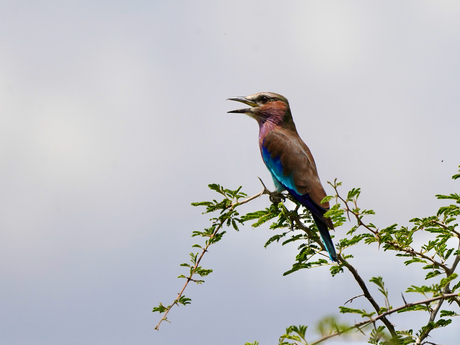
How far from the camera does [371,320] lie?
312 centimetres

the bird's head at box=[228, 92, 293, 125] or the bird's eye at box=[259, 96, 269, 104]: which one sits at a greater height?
the bird's eye at box=[259, 96, 269, 104]

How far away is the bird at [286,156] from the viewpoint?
17.1 ft

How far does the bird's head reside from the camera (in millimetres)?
6566

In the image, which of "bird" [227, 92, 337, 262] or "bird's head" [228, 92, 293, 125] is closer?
"bird" [227, 92, 337, 262]

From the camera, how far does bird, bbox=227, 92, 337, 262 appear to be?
523cm

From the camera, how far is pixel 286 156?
5996 millimetres

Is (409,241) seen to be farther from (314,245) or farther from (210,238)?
(210,238)

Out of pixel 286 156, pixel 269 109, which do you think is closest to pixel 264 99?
pixel 269 109

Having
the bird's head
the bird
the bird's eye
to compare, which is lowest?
the bird

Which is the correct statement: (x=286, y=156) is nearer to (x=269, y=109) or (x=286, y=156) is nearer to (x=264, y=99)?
(x=269, y=109)

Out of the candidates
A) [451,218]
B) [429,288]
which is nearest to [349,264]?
[429,288]

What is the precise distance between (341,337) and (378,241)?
145 cm

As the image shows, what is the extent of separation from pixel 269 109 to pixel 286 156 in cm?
91

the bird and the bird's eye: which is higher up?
the bird's eye
